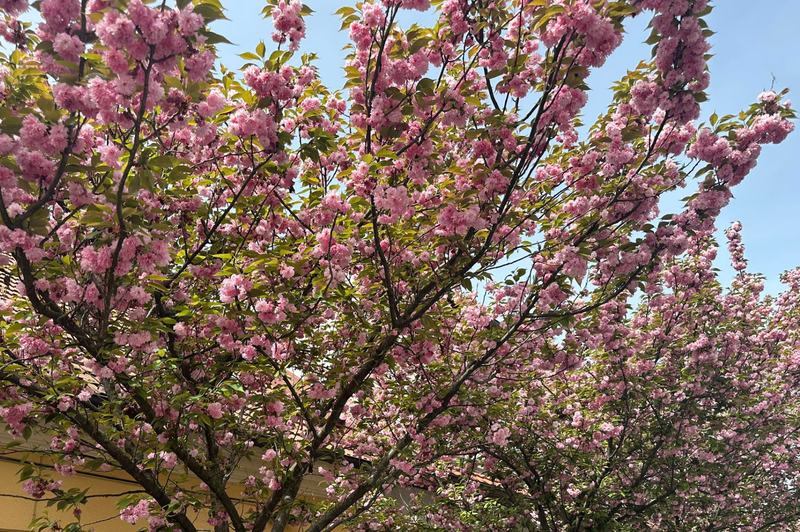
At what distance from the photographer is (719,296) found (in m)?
9.00

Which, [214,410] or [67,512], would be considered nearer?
[214,410]

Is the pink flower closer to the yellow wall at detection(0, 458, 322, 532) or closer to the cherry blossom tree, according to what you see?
the cherry blossom tree

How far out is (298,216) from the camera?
509 cm

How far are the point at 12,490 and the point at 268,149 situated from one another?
5803 millimetres

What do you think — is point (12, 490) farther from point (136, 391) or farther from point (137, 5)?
point (137, 5)

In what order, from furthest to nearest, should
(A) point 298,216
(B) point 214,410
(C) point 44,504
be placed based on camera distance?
(C) point 44,504 < (A) point 298,216 < (B) point 214,410

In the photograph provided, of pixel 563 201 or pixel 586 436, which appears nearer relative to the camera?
pixel 563 201

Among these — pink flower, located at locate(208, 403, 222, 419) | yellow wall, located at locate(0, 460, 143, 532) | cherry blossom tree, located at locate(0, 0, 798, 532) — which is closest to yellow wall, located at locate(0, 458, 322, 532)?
yellow wall, located at locate(0, 460, 143, 532)

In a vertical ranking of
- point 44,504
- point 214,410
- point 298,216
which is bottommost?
point 214,410

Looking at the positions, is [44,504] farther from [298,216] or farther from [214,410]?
[298,216]

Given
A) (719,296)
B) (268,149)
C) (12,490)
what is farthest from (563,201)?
(12,490)

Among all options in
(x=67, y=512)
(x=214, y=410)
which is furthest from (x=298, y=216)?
(x=67, y=512)

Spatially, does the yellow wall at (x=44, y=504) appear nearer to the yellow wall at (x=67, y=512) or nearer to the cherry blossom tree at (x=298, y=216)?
the yellow wall at (x=67, y=512)

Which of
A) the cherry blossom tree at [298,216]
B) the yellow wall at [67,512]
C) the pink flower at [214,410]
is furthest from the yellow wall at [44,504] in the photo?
the pink flower at [214,410]
